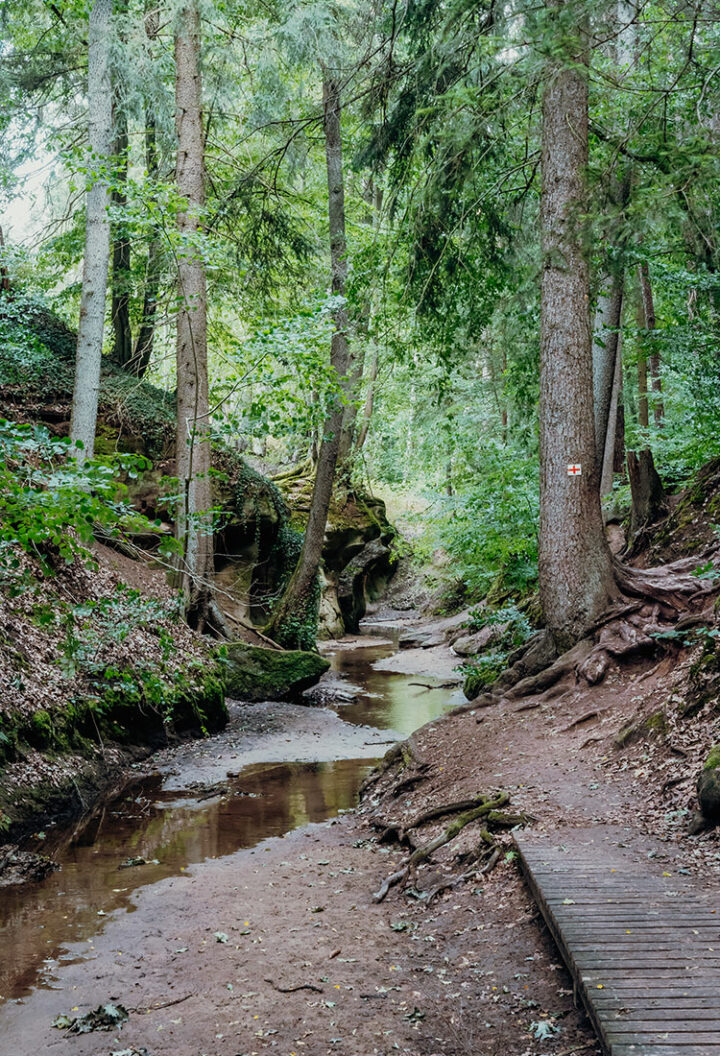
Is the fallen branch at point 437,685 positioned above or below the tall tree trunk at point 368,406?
below

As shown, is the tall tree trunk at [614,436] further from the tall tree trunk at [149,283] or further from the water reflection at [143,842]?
the tall tree trunk at [149,283]

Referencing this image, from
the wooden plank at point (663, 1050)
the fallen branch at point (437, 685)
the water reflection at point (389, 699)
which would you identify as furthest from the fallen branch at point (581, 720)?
the fallen branch at point (437, 685)

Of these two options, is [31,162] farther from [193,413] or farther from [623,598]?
[623,598]

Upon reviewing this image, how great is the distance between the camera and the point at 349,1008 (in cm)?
419

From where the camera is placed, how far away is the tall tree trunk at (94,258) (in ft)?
37.5

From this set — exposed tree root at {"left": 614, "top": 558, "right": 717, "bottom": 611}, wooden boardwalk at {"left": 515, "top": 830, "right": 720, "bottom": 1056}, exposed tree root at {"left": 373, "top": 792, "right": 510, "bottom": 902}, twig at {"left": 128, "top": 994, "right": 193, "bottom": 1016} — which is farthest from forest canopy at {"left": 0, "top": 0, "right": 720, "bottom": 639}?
twig at {"left": 128, "top": 994, "right": 193, "bottom": 1016}

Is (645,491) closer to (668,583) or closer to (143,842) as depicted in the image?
(668,583)

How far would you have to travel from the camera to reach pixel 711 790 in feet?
17.2

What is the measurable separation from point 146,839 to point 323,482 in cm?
995

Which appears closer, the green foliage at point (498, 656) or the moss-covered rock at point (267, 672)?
the green foliage at point (498, 656)

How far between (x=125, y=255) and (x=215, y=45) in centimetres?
465

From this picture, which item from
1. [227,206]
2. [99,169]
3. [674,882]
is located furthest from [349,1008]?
[227,206]

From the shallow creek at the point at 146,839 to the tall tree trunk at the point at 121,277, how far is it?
9904mm

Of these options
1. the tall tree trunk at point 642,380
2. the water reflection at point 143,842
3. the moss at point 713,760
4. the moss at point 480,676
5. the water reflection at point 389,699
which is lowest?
the water reflection at point 389,699
